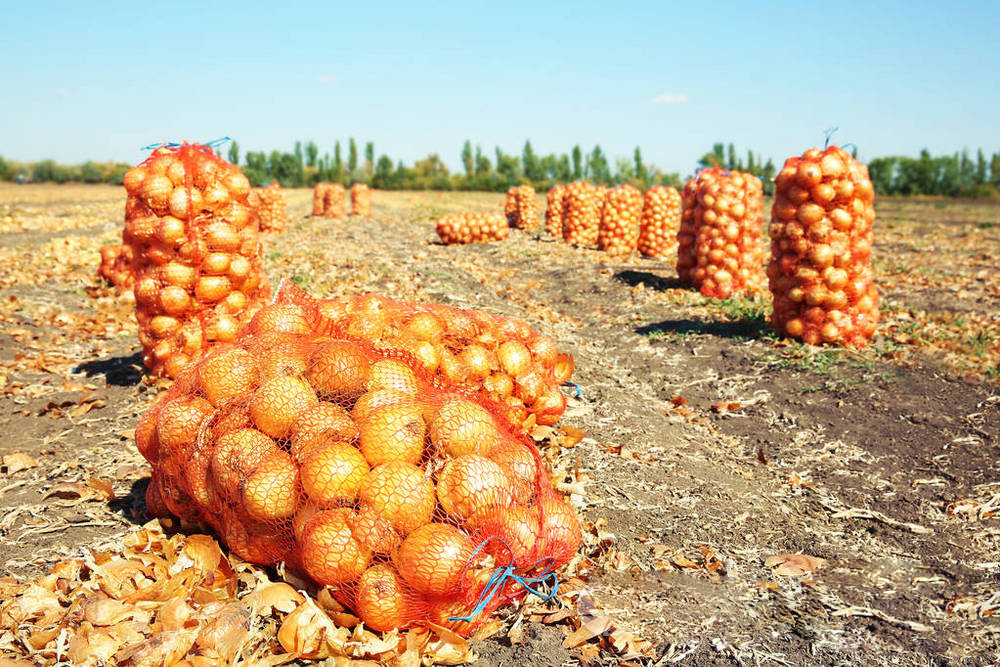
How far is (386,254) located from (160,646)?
13.2 meters

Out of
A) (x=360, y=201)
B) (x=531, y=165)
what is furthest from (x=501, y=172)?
(x=360, y=201)

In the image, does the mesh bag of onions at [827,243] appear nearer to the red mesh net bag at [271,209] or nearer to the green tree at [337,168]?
the red mesh net bag at [271,209]

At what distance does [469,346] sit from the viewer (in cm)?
417

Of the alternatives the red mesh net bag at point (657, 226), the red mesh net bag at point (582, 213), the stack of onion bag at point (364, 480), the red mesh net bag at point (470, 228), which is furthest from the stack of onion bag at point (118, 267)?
the red mesh net bag at point (582, 213)

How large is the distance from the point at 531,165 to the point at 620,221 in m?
63.3

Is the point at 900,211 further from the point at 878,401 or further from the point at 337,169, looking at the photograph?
the point at 337,169

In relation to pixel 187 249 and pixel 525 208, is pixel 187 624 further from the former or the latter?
pixel 525 208

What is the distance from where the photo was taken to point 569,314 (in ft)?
32.8

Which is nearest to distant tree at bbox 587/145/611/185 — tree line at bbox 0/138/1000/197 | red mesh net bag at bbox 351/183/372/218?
tree line at bbox 0/138/1000/197

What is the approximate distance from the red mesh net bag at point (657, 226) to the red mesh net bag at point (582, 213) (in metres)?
2.45

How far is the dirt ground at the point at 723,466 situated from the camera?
3146 mm

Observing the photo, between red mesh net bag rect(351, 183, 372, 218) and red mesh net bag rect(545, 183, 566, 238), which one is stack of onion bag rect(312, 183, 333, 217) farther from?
red mesh net bag rect(545, 183, 566, 238)

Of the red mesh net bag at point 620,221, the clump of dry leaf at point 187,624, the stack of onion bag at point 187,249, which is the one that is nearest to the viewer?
the clump of dry leaf at point 187,624

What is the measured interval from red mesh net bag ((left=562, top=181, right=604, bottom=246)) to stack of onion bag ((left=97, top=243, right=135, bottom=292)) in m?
10.2
